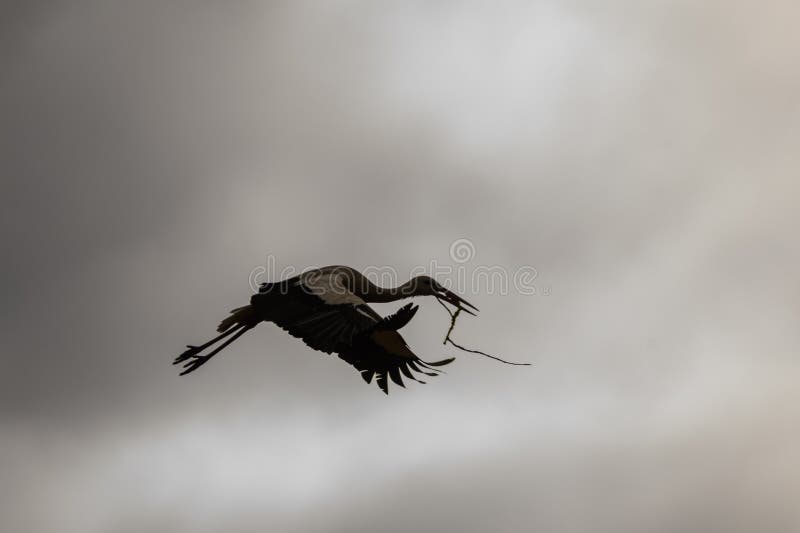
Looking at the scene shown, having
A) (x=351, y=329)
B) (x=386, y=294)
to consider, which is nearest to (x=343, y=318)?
(x=351, y=329)

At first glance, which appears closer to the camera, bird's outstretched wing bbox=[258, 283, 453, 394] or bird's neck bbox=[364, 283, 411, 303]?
bird's outstretched wing bbox=[258, 283, 453, 394]

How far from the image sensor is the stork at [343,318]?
18781mm

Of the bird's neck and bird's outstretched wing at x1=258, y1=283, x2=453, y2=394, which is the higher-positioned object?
the bird's neck

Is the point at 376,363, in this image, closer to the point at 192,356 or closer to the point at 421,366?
the point at 421,366

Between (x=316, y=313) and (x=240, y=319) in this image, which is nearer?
(x=316, y=313)

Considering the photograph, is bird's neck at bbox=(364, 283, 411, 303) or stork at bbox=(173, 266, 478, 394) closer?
stork at bbox=(173, 266, 478, 394)

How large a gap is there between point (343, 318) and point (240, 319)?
14.1 ft

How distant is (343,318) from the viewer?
19.1 meters

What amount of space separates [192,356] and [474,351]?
7.11m

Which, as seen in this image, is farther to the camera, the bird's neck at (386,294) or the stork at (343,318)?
the bird's neck at (386,294)

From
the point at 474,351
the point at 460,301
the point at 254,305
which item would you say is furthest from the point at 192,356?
the point at 474,351

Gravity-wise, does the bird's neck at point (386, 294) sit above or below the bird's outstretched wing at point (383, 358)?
above

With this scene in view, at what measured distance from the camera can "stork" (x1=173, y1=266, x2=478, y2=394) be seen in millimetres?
18781

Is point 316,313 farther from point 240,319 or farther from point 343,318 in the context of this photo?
point 240,319
